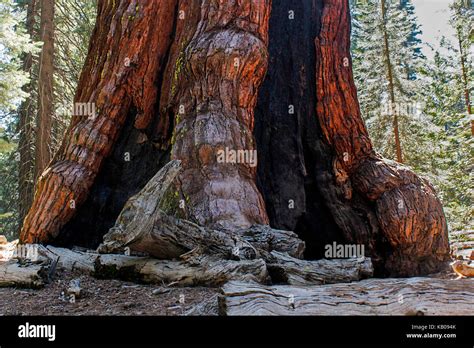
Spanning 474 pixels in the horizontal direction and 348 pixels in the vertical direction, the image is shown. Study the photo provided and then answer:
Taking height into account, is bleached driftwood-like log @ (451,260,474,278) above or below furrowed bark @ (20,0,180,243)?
below

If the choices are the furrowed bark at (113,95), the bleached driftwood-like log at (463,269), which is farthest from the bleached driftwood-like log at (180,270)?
the bleached driftwood-like log at (463,269)

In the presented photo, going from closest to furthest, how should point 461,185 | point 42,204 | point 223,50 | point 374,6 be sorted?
1. point 223,50
2. point 42,204
3. point 461,185
4. point 374,6

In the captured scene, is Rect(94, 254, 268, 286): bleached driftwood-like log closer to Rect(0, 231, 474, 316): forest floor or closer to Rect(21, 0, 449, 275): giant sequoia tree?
Rect(0, 231, 474, 316): forest floor

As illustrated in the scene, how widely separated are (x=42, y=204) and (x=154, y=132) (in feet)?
4.68

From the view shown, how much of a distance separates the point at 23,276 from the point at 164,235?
122cm

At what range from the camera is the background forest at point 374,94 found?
31.4ft

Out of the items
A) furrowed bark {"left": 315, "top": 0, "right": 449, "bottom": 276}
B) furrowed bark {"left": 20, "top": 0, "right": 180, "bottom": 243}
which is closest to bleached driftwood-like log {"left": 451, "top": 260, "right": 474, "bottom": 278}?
furrowed bark {"left": 315, "top": 0, "right": 449, "bottom": 276}

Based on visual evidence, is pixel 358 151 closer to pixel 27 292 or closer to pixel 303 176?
pixel 303 176

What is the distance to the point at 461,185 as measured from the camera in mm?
11656

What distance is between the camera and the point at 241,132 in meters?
4.17

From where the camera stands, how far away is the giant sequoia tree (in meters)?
4.25

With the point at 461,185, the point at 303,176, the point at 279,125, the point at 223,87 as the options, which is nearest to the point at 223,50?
the point at 223,87

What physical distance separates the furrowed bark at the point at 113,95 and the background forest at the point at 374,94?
438 centimetres

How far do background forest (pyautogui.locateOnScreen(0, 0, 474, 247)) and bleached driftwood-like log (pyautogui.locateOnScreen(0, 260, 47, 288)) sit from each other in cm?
601
